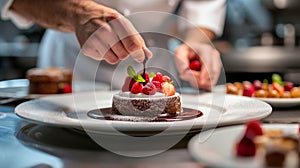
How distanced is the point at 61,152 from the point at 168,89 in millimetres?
445

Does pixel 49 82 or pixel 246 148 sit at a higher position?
pixel 246 148

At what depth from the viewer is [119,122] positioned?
3.02 feet

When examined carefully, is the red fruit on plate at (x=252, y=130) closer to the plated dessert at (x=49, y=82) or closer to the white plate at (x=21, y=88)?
the white plate at (x=21, y=88)

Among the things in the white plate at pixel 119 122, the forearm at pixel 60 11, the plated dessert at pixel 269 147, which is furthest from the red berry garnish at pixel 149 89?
the plated dessert at pixel 269 147

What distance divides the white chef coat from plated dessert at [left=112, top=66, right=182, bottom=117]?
0.56 m

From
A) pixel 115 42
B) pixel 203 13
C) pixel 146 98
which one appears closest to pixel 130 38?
pixel 115 42

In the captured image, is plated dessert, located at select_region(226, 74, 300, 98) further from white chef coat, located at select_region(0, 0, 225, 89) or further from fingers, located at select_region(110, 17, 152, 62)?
fingers, located at select_region(110, 17, 152, 62)

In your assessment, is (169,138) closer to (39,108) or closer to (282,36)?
(39,108)

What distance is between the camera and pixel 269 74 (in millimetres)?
3336

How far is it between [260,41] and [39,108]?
3.53 metres

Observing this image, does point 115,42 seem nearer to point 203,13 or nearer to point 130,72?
point 130,72

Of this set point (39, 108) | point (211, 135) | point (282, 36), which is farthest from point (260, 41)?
point (211, 135)

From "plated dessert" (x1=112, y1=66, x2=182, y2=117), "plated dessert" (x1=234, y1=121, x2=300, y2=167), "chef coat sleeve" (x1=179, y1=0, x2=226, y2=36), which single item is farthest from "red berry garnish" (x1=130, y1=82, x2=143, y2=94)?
"chef coat sleeve" (x1=179, y1=0, x2=226, y2=36)

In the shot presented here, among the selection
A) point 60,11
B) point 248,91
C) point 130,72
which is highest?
point 60,11
